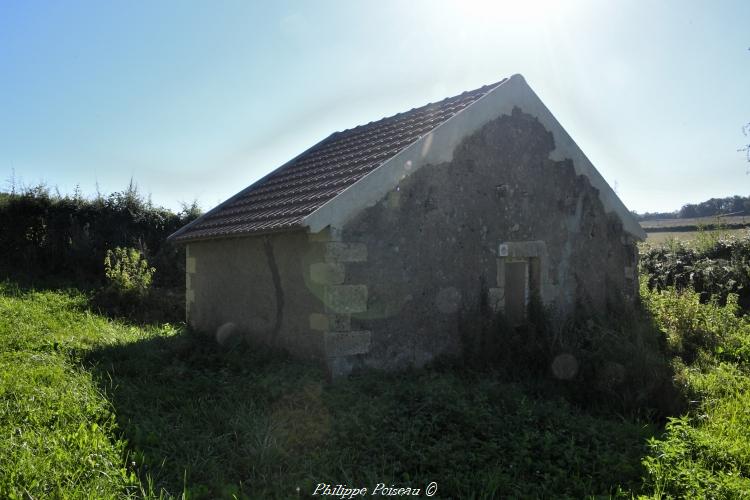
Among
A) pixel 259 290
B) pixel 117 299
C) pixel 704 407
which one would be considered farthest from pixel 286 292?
pixel 117 299

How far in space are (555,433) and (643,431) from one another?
1.01m

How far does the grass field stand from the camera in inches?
172

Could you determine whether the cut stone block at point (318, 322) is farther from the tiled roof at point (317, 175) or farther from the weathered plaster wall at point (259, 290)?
the tiled roof at point (317, 175)

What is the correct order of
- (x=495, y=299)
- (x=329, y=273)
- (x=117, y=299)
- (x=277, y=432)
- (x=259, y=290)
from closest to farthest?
1. (x=277, y=432)
2. (x=329, y=273)
3. (x=259, y=290)
4. (x=495, y=299)
5. (x=117, y=299)

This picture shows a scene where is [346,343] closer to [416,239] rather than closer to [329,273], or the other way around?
[329,273]

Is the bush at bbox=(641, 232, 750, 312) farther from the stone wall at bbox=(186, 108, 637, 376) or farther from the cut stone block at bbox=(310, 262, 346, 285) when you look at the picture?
the cut stone block at bbox=(310, 262, 346, 285)

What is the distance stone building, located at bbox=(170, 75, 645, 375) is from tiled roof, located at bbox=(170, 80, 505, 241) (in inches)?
1.6

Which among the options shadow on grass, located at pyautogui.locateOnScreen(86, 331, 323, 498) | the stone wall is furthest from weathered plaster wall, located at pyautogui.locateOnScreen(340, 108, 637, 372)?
shadow on grass, located at pyautogui.locateOnScreen(86, 331, 323, 498)

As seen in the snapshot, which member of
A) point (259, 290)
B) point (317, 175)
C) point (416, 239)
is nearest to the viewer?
point (416, 239)

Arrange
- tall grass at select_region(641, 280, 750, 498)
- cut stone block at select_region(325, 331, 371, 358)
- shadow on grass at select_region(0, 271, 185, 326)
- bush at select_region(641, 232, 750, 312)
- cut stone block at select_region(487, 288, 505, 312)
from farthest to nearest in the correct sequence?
bush at select_region(641, 232, 750, 312)
shadow on grass at select_region(0, 271, 185, 326)
cut stone block at select_region(487, 288, 505, 312)
cut stone block at select_region(325, 331, 371, 358)
tall grass at select_region(641, 280, 750, 498)

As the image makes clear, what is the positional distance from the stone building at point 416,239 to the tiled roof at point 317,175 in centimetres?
4

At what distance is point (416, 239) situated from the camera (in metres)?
7.18

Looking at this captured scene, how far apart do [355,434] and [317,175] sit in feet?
14.9

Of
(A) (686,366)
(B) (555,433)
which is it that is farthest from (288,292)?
(A) (686,366)
